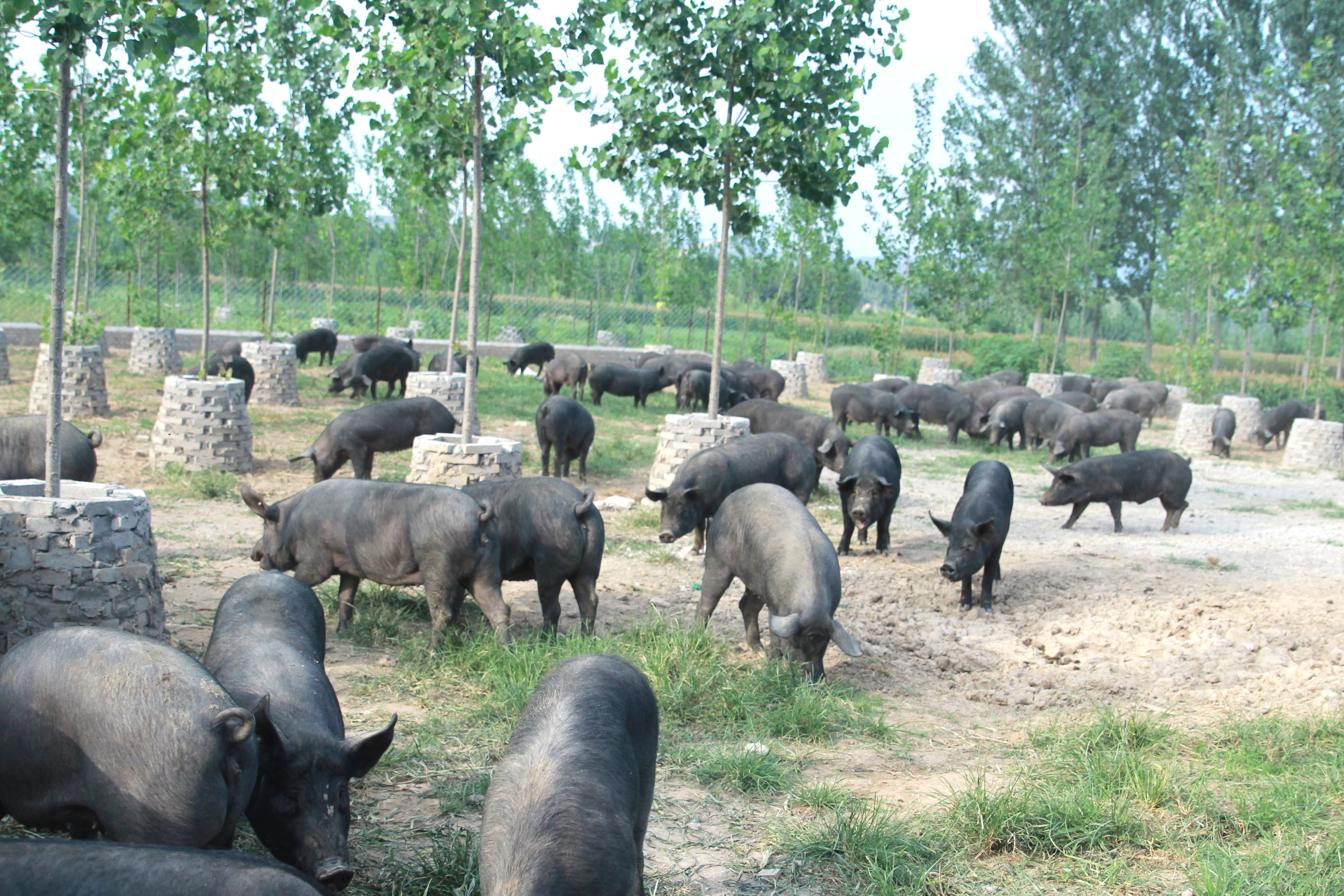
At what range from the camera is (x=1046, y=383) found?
30.4m

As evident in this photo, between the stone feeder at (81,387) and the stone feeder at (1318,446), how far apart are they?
21.4 meters

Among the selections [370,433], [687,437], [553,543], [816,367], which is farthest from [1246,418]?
[553,543]

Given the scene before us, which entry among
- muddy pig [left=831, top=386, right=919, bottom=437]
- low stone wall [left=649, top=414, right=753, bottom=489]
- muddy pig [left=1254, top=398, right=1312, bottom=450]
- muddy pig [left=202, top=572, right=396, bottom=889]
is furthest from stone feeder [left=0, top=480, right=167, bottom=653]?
muddy pig [left=1254, top=398, right=1312, bottom=450]

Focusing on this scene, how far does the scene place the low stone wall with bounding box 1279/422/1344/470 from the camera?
65.7 ft

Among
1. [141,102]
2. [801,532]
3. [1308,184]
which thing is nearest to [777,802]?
[801,532]

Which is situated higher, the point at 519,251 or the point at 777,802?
the point at 519,251

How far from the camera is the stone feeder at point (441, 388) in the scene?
629 inches

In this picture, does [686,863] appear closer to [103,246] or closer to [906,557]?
[906,557]

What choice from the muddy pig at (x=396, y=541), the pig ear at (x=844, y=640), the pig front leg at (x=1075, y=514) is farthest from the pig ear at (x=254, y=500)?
the pig front leg at (x=1075, y=514)

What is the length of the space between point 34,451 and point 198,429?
338cm

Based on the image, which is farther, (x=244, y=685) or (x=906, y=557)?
(x=906, y=557)

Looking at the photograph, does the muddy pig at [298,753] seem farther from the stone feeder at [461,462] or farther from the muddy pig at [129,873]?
the stone feeder at [461,462]

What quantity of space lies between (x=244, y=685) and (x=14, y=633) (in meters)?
2.03

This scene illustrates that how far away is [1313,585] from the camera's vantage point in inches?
388
